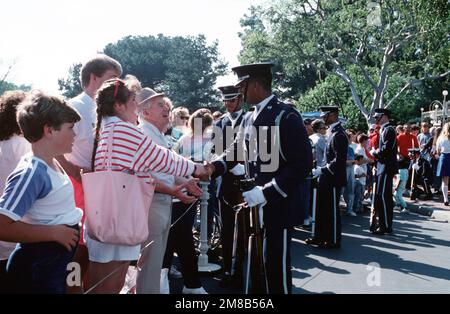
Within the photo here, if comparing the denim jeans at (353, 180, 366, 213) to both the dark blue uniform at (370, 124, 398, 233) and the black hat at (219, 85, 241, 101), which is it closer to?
the dark blue uniform at (370, 124, 398, 233)

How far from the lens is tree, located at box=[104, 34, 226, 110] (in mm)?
57969

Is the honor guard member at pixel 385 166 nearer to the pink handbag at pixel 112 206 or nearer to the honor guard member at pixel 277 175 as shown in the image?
the honor guard member at pixel 277 175

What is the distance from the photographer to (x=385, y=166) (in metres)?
8.05

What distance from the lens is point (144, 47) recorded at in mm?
64875

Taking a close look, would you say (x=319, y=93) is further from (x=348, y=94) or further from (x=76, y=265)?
(x=76, y=265)

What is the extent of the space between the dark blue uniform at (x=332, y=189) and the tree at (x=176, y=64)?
48748 mm

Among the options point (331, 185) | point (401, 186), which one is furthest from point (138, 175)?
point (401, 186)

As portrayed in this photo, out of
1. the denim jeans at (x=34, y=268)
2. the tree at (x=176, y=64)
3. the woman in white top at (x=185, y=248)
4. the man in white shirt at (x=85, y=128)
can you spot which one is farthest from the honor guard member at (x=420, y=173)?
the tree at (x=176, y=64)

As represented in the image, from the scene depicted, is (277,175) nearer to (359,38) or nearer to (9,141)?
(9,141)

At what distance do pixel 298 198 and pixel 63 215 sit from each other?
190cm

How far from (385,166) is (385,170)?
7 centimetres

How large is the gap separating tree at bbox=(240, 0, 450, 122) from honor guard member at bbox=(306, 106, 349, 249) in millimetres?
18665

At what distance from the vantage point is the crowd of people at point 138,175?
2.32 metres
